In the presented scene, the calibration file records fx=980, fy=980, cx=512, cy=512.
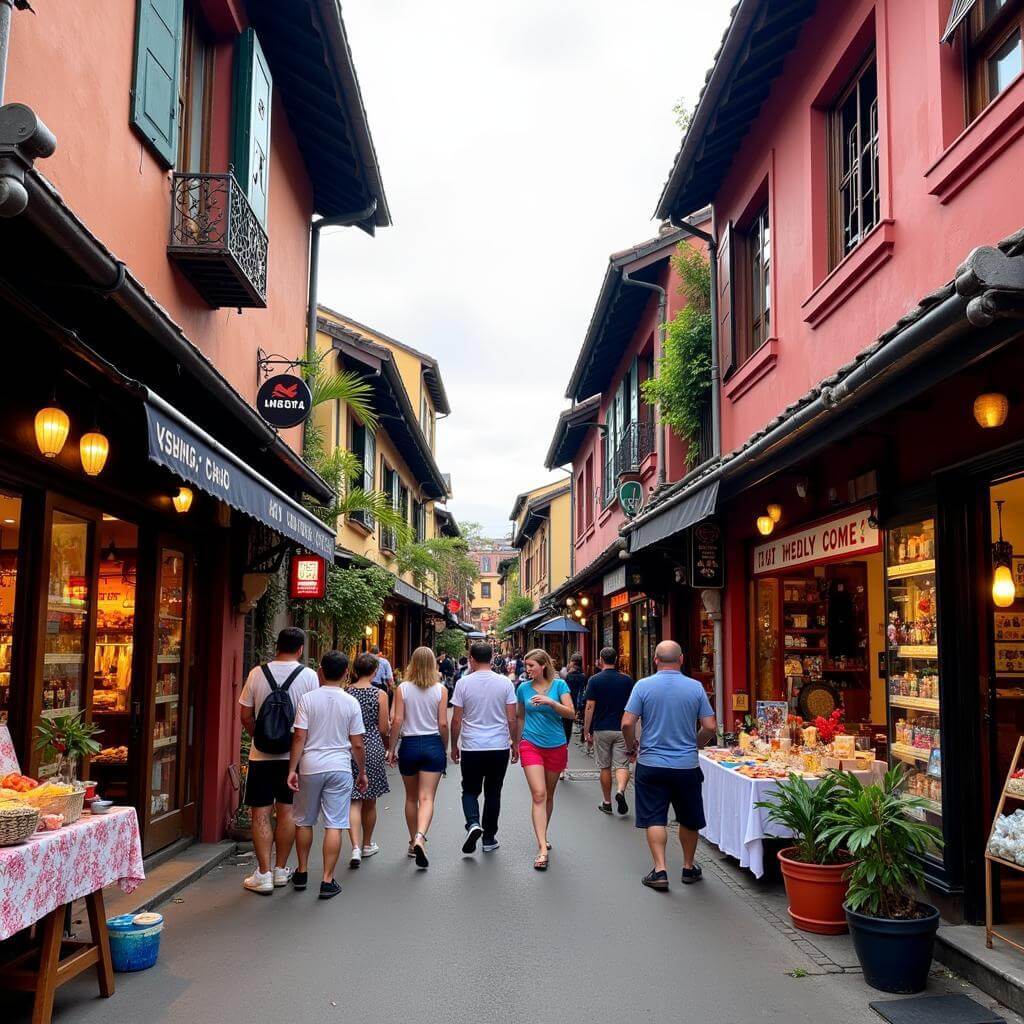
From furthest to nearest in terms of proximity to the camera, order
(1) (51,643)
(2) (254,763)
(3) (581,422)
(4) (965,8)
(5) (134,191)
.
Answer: (3) (581,422), (2) (254,763), (5) (134,191), (1) (51,643), (4) (965,8)

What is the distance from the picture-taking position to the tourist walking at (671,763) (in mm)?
7633

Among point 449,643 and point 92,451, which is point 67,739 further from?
point 449,643

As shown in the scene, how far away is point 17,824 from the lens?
4.30 m

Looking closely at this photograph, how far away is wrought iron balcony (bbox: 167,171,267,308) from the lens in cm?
755

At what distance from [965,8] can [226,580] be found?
24.7 ft

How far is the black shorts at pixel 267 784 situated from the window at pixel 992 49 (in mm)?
6529

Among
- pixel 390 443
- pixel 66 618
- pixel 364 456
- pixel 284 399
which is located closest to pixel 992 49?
pixel 66 618

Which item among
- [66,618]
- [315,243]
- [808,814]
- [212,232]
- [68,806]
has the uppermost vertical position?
A: [315,243]

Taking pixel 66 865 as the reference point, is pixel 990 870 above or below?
below

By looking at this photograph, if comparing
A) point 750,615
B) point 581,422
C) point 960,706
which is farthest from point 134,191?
point 581,422

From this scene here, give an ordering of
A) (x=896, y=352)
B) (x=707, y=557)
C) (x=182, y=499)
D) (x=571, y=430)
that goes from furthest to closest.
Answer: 1. (x=571, y=430)
2. (x=707, y=557)
3. (x=182, y=499)
4. (x=896, y=352)

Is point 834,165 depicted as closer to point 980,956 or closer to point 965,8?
point 965,8

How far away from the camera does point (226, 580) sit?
374 inches

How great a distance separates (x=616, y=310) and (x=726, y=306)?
551 cm
